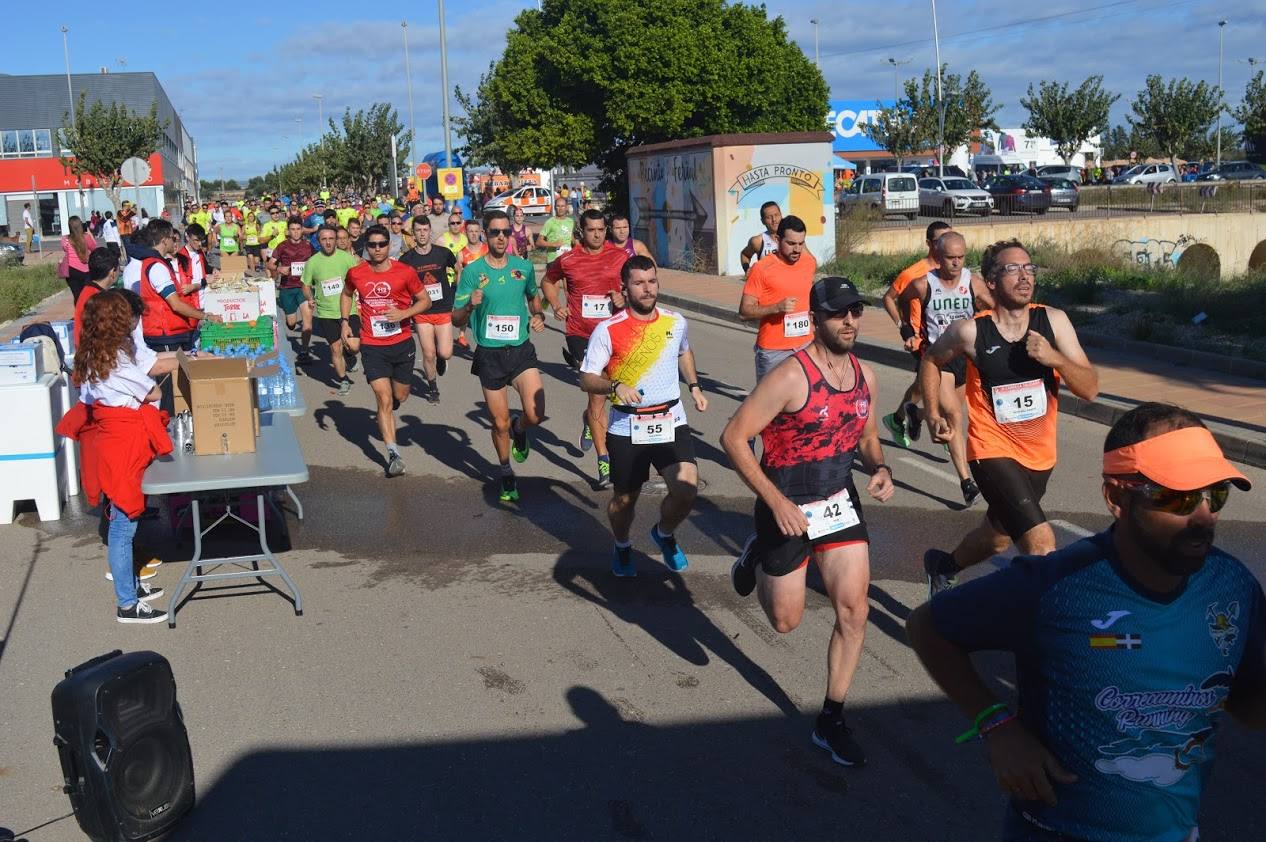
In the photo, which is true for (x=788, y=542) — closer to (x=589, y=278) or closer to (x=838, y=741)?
(x=838, y=741)

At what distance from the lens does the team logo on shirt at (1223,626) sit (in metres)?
2.54

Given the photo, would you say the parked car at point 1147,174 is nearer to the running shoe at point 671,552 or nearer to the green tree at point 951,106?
the green tree at point 951,106

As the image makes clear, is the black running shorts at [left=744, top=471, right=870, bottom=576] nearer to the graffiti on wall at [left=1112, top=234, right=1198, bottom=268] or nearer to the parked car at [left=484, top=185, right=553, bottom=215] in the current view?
the graffiti on wall at [left=1112, top=234, right=1198, bottom=268]

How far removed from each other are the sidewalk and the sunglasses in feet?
25.4

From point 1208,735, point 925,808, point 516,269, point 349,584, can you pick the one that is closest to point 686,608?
point 349,584

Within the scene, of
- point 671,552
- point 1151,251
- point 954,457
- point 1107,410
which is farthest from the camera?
point 1151,251

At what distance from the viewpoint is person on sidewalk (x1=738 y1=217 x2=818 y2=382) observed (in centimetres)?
973

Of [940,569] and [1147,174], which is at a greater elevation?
[1147,174]

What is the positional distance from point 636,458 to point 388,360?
400 cm

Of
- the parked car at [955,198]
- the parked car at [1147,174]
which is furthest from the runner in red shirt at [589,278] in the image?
the parked car at [1147,174]

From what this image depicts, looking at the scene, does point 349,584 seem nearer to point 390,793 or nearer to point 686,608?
point 686,608

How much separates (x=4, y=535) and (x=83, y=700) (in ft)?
17.6

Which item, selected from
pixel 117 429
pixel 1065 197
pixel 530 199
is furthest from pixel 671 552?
pixel 530 199

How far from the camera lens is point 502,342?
9719 millimetres
